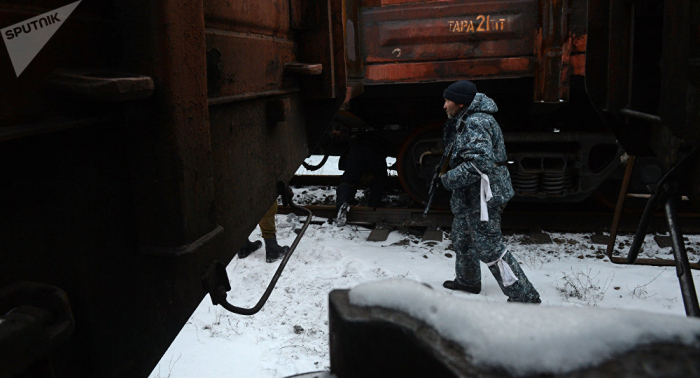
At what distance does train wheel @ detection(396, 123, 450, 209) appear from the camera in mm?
6414

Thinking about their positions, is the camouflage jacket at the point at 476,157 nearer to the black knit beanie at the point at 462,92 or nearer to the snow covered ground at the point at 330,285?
the black knit beanie at the point at 462,92

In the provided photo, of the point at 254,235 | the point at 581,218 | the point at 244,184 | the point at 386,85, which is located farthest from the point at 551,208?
the point at 244,184

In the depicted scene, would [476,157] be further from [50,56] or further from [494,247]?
[50,56]

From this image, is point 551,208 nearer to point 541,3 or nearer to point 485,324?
point 541,3

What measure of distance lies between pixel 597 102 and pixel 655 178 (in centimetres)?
90

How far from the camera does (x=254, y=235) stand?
6348 millimetres

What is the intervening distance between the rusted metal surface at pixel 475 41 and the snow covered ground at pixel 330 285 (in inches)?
67.8

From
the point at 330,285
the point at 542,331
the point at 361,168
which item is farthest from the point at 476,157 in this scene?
the point at 542,331

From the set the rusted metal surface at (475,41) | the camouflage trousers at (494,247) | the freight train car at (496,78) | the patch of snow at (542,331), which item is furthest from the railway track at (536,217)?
the patch of snow at (542,331)

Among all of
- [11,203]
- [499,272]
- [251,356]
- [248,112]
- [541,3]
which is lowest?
[251,356]

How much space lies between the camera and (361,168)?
22.2 feet

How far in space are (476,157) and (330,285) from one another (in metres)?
1.86

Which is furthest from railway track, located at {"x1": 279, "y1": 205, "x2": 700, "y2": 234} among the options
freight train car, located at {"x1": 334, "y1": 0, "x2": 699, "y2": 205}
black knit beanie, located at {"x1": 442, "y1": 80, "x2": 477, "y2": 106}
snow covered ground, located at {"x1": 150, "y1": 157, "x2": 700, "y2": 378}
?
black knit beanie, located at {"x1": 442, "y1": 80, "x2": 477, "y2": 106}

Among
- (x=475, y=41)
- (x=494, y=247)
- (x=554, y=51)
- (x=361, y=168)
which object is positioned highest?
(x=475, y=41)
